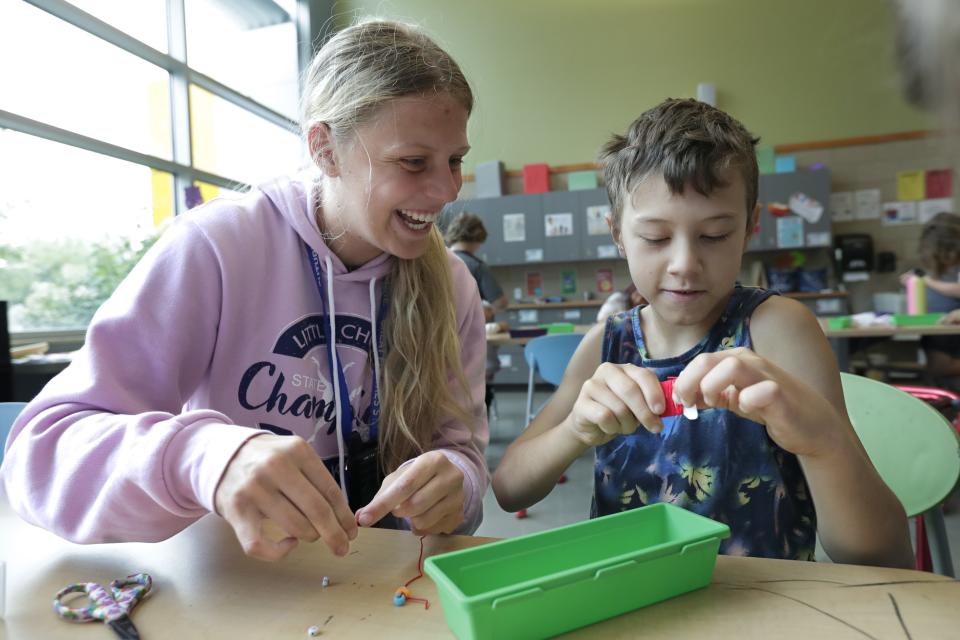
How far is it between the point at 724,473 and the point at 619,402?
1.06 ft

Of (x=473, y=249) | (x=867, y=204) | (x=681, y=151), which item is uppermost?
(x=867, y=204)

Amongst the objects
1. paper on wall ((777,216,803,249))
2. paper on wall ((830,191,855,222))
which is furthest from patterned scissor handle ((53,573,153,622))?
paper on wall ((830,191,855,222))

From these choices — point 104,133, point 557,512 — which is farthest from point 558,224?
point 557,512

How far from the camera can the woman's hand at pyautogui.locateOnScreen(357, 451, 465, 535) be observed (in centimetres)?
72

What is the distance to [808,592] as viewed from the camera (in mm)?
586

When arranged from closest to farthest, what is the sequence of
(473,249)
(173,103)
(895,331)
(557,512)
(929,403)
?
(929,403)
(557,512)
(895,331)
(473,249)
(173,103)

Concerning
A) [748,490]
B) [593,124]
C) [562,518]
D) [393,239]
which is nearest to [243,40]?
[593,124]

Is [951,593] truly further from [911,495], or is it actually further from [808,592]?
[911,495]

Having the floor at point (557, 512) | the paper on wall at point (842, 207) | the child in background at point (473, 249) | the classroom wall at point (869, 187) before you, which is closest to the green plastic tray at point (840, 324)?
the floor at point (557, 512)

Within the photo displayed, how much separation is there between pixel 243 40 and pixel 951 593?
252 inches

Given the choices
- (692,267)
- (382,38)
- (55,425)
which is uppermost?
(382,38)

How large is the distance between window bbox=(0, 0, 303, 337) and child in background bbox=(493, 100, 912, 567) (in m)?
1.86

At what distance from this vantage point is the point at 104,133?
4.04 m

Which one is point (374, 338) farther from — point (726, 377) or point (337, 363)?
point (726, 377)
